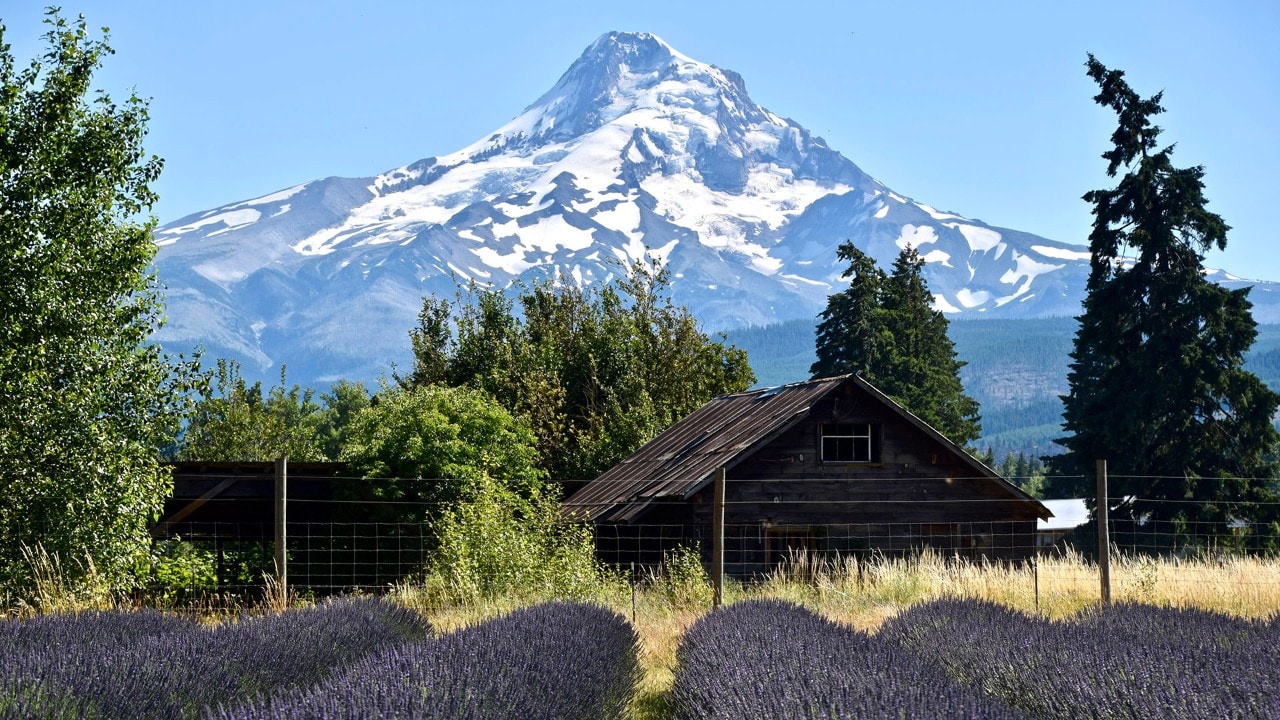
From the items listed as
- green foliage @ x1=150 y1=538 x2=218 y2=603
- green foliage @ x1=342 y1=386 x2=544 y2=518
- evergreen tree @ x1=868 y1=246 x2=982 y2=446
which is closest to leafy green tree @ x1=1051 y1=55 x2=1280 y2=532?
evergreen tree @ x1=868 y1=246 x2=982 y2=446

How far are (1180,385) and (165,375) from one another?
90.4ft

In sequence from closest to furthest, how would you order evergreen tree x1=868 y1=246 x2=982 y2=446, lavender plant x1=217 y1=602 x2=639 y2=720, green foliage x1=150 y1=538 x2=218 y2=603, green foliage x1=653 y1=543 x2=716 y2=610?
lavender plant x1=217 y1=602 x2=639 y2=720 → green foliage x1=653 y1=543 x2=716 y2=610 → green foliage x1=150 y1=538 x2=218 y2=603 → evergreen tree x1=868 y1=246 x2=982 y2=446

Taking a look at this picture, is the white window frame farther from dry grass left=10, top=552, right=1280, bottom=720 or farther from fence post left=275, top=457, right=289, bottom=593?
→ fence post left=275, top=457, right=289, bottom=593

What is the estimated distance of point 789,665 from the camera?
8000 mm

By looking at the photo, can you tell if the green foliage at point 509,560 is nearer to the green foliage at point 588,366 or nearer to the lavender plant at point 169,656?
the lavender plant at point 169,656

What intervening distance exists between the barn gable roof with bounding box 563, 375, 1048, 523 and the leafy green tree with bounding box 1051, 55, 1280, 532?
32.7 ft

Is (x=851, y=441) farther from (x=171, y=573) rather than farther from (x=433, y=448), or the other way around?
(x=171, y=573)

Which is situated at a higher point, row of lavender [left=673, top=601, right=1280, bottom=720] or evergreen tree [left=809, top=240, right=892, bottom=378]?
evergreen tree [left=809, top=240, right=892, bottom=378]

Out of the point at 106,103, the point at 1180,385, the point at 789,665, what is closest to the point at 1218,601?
the point at 789,665

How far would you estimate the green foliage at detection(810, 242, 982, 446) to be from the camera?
50.5 meters

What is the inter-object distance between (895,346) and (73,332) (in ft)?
130

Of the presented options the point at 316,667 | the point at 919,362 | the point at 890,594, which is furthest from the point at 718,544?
the point at 919,362

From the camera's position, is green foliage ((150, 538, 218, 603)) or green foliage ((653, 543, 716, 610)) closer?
green foliage ((653, 543, 716, 610))

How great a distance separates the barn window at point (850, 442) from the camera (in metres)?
25.9
